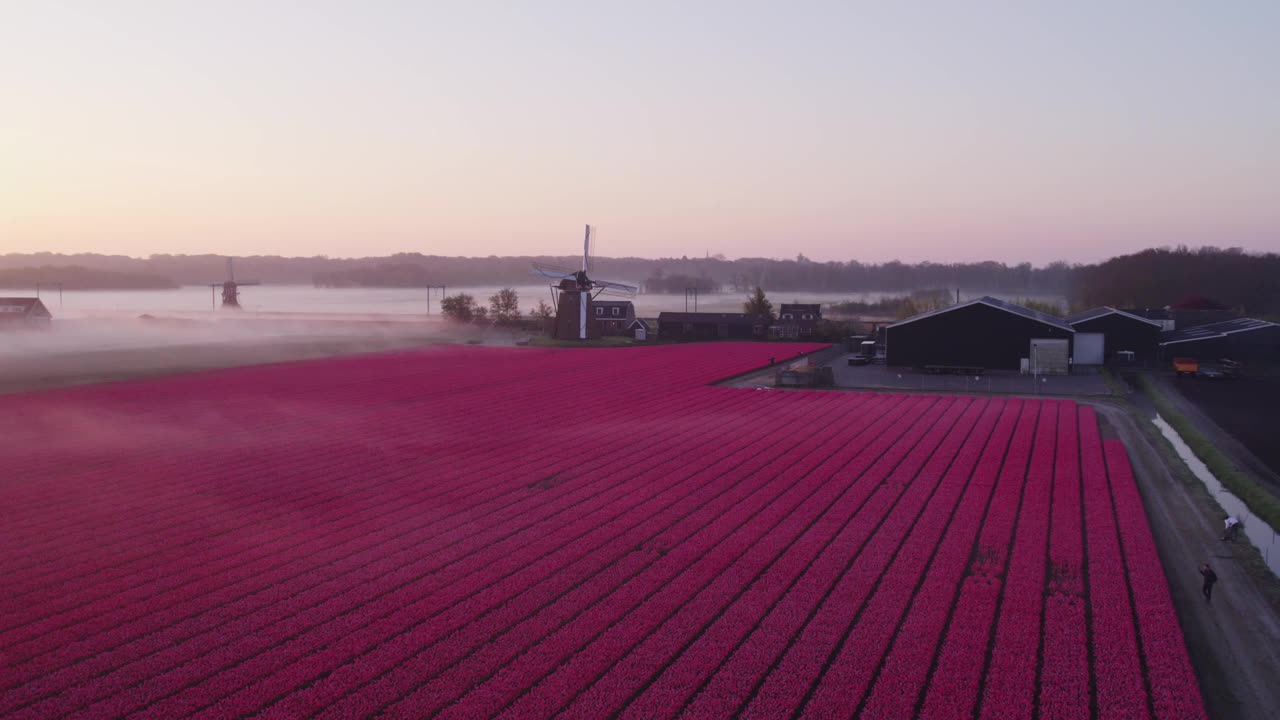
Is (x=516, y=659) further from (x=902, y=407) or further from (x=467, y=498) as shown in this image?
(x=902, y=407)

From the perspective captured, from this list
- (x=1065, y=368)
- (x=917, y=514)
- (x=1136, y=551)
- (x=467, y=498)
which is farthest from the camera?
(x=1065, y=368)

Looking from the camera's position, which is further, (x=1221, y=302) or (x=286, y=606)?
(x=1221, y=302)

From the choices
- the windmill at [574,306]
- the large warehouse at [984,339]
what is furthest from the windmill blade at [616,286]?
the large warehouse at [984,339]

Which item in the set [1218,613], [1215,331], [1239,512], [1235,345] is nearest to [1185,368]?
[1235,345]

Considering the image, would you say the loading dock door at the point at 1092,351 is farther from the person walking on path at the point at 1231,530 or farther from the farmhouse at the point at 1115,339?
the person walking on path at the point at 1231,530

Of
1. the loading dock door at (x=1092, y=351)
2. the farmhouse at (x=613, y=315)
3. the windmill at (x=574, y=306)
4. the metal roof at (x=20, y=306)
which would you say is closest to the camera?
the loading dock door at (x=1092, y=351)

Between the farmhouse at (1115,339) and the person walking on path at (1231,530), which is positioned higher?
the farmhouse at (1115,339)

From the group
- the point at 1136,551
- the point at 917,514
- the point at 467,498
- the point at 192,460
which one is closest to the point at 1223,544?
the point at 1136,551
